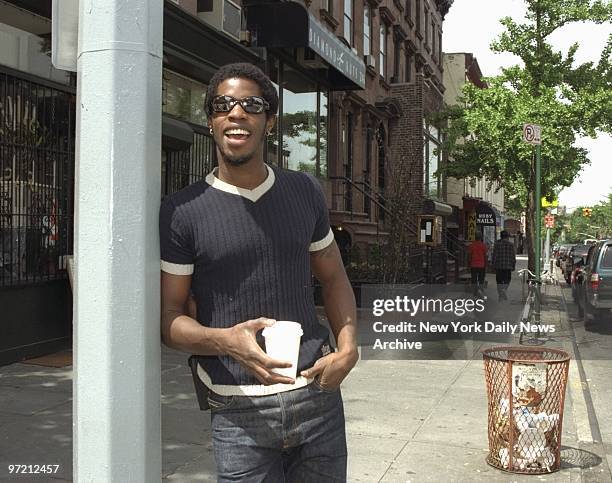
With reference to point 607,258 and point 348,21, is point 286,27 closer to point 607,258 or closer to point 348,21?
point 348,21

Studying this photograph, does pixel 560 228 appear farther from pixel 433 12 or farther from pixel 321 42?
pixel 321 42

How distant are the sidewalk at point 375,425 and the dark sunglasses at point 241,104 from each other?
11.2 feet

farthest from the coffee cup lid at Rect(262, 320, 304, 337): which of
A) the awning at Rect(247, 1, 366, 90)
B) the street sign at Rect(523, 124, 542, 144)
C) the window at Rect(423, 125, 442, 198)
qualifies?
the window at Rect(423, 125, 442, 198)

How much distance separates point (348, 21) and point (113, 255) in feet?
66.9

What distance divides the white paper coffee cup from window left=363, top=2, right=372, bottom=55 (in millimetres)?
21595

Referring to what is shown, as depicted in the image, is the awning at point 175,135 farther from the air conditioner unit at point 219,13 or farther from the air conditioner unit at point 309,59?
the air conditioner unit at point 309,59

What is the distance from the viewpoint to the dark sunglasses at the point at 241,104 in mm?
2234

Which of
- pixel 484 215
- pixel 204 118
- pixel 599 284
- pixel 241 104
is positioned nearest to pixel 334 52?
pixel 204 118

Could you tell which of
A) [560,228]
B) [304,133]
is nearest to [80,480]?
[304,133]

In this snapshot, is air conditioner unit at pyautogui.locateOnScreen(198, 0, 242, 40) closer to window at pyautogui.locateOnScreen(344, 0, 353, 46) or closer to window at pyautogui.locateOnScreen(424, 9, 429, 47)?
window at pyautogui.locateOnScreen(344, 0, 353, 46)

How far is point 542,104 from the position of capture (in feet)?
60.3

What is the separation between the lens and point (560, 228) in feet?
290

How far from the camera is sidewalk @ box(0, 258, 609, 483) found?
525cm

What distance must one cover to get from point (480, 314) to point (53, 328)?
30.4ft
